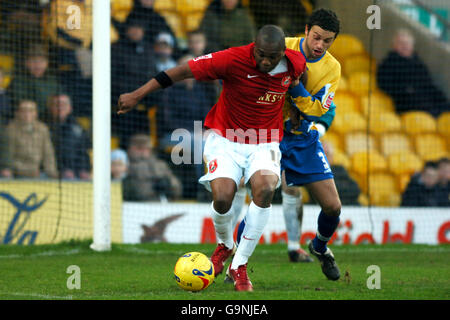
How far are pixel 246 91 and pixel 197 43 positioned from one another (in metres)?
5.95

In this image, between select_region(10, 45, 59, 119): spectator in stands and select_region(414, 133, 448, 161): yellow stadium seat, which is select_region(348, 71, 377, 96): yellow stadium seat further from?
select_region(10, 45, 59, 119): spectator in stands

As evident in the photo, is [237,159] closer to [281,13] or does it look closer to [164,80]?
[164,80]

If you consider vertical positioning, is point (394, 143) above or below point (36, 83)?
below

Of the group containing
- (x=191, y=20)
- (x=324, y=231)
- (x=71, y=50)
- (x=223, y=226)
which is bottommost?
(x=324, y=231)

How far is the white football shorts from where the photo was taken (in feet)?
18.5

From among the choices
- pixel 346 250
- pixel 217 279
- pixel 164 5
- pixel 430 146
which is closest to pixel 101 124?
pixel 217 279

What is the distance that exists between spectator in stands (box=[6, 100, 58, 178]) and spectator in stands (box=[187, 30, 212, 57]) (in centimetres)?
278

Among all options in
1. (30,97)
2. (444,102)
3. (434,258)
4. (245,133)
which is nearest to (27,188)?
(30,97)

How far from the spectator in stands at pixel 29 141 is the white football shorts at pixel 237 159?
447 centimetres

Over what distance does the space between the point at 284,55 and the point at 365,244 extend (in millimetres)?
4900

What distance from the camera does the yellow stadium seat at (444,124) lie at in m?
13.2

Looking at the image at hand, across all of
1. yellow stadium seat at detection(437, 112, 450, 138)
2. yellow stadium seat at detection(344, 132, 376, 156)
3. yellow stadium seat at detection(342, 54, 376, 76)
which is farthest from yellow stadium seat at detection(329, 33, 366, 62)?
yellow stadium seat at detection(437, 112, 450, 138)

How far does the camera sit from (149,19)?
441 inches

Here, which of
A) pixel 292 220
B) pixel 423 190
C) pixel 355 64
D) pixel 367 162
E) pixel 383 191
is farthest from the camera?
pixel 355 64
